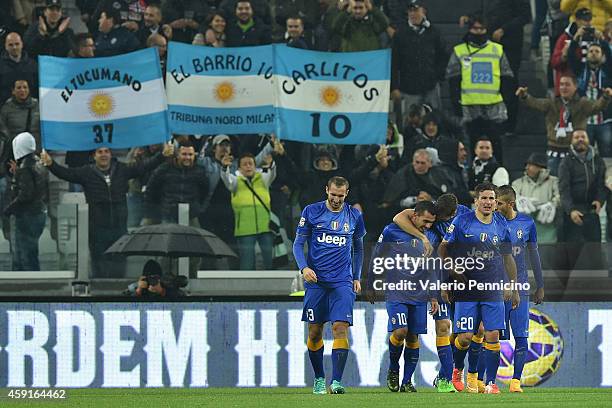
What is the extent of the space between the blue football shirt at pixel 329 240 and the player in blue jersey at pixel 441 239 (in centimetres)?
64

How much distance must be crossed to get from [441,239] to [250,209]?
9.53ft

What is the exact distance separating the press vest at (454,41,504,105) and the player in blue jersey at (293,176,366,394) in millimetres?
5625

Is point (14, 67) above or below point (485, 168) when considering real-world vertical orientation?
above

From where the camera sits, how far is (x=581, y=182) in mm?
17266

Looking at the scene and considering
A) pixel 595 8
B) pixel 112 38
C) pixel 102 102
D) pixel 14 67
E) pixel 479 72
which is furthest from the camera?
pixel 595 8

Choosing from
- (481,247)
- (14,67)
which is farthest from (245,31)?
(481,247)

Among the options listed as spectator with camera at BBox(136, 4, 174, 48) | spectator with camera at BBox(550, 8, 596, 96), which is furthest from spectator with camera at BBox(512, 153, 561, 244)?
spectator with camera at BBox(136, 4, 174, 48)

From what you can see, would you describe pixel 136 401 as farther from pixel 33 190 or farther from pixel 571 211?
pixel 571 211

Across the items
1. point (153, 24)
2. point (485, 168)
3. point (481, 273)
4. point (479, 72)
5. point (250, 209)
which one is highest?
point (153, 24)

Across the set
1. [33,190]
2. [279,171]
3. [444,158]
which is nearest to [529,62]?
[444,158]

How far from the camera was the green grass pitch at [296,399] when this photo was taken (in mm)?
11547

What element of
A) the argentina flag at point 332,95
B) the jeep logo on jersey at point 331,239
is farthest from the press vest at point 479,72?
the jeep logo on jersey at point 331,239

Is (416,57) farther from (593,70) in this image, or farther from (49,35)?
(49,35)

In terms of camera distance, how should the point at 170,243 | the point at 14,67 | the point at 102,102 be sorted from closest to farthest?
the point at 170,243, the point at 102,102, the point at 14,67
